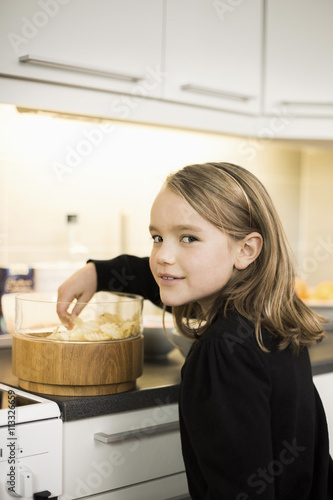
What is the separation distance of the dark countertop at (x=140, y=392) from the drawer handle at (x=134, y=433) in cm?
4

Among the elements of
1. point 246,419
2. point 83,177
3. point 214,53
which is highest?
point 214,53

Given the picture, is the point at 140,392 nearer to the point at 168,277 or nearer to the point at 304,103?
the point at 168,277

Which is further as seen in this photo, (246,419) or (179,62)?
(179,62)

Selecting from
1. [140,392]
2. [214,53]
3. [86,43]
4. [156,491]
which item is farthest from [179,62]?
[156,491]

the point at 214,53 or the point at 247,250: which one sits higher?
the point at 214,53

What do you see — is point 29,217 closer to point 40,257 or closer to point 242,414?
point 40,257

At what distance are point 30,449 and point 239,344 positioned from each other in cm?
38

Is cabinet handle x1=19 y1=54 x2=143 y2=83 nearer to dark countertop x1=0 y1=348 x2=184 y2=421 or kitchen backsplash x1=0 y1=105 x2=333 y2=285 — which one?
kitchen backsplash x1=0 y1=105 x2=333 y2=285

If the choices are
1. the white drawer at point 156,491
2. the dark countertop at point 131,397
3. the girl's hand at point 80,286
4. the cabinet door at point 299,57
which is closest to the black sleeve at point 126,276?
the girl's hand at point 80,286

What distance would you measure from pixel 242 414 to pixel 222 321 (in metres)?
0.14

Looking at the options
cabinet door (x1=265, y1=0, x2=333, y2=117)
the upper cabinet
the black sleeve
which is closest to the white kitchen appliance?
the black sleeve

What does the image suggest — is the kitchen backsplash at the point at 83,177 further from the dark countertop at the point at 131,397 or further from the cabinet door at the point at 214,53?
the dark countertop at the point at 131,397

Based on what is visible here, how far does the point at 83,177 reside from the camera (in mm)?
1925

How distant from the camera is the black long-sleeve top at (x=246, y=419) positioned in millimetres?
850
